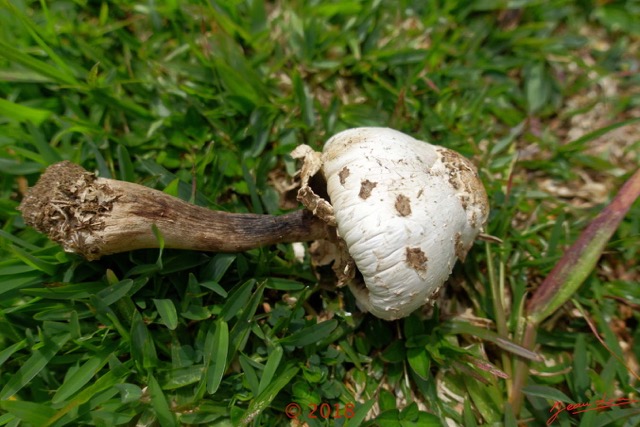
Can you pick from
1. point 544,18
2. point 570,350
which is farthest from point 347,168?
point 544,18

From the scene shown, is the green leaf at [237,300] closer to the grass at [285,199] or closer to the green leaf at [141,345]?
the grass at [285,199]

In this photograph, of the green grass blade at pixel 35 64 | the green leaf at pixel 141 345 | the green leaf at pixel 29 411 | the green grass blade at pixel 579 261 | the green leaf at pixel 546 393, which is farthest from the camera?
the green grass blade at pixel 579 261

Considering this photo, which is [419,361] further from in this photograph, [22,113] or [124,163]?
[22,113]

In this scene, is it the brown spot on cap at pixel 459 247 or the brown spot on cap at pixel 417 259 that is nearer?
the brown spot on cap at pixel 417 259

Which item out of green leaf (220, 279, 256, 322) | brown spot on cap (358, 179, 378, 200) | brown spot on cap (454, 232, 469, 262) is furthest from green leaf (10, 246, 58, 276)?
brown spot on cap (454, 232, 469, 262)

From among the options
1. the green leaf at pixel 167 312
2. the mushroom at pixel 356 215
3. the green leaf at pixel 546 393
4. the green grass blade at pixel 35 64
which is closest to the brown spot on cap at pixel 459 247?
the mushroom at pixel 356 215

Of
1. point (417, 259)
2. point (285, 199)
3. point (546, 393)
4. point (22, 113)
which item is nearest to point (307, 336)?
point (417, 259)

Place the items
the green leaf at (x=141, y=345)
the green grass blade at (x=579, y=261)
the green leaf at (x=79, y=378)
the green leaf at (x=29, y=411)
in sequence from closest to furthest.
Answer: the green leaf at (x=29, y=411)
the green leaf at (x=79, y=378)
the green leaf at (x=141, y=345)
the green grass blade at (x=579, y=261)
